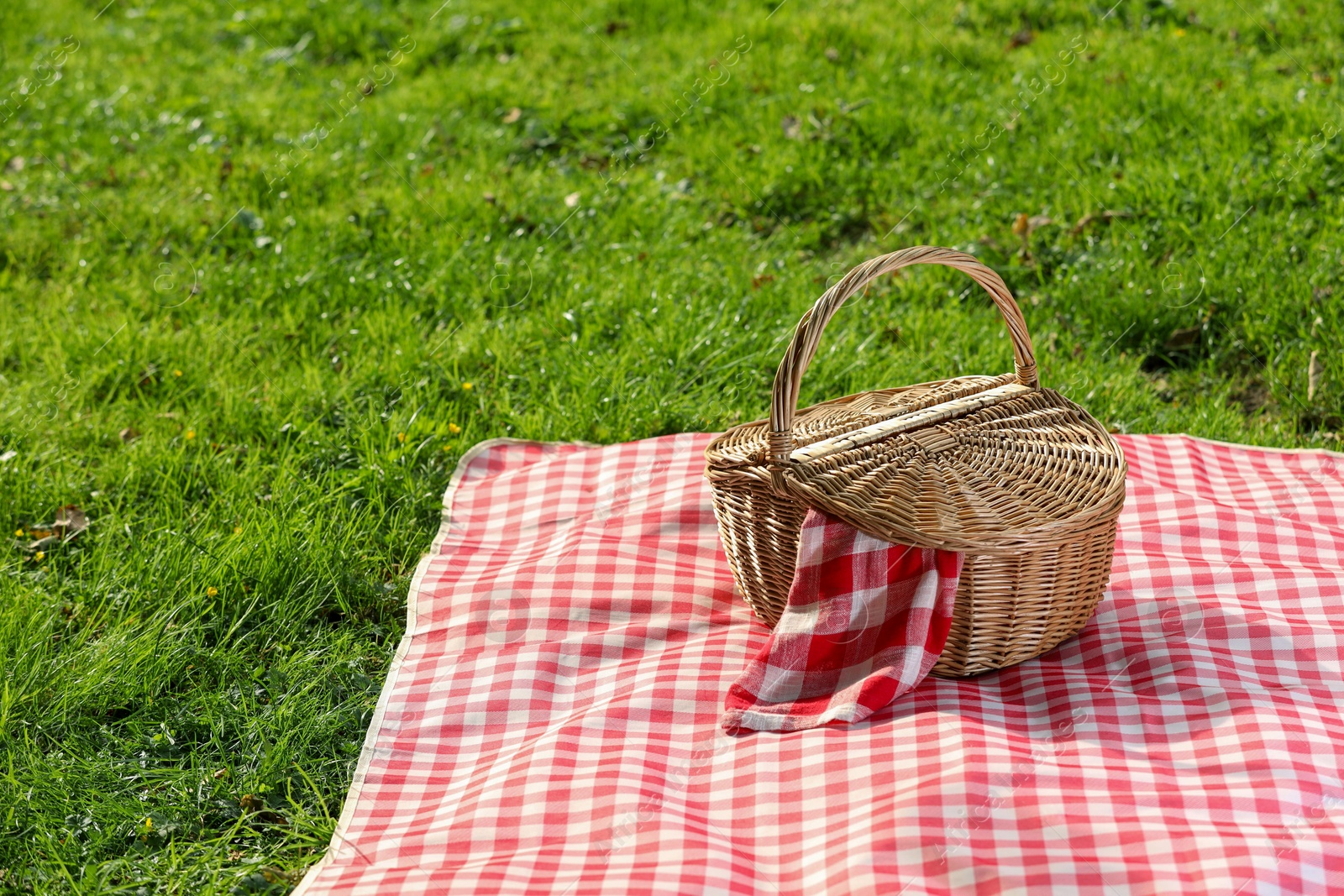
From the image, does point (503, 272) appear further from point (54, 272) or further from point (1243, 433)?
point (1243, 433)

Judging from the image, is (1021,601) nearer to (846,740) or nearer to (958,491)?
(958,491)

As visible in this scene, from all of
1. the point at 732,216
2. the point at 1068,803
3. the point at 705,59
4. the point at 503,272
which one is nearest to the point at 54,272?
the point at 503,272

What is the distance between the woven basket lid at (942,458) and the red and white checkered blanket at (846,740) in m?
0.40

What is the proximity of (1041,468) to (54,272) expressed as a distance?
13.7 feet

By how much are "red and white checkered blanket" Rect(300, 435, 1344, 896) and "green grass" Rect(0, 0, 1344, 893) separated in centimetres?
27

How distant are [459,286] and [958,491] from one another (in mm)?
2705

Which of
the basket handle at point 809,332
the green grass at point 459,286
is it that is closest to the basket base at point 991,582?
the basket handle at point 809,332

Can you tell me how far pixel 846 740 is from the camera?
7.67 feet

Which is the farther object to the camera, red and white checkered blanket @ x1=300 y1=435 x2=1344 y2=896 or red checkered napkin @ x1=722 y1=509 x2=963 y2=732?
red checkered napkin @ x1=722 y1=509 x2=963 y2=732

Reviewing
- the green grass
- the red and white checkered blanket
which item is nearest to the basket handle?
the red and white checkered blanket

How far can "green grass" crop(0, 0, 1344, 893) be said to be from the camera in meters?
2.73

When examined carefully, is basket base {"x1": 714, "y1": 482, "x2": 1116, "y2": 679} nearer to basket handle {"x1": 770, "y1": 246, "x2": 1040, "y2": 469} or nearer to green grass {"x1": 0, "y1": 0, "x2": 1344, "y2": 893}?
basket handle {"x1": 770, "y1": 246, "x2": 1040, "y2": 469}

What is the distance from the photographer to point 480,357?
4.19 meters

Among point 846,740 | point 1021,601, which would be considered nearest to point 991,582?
point 1021,601
